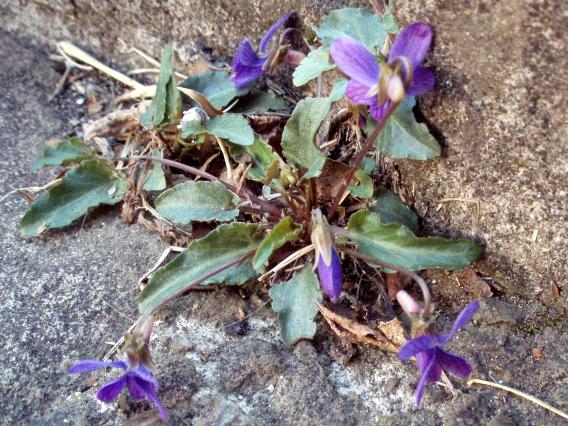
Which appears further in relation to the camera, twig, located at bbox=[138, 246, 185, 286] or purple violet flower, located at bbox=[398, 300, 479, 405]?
twig, located at bbox=[138, 246, 185, 286]

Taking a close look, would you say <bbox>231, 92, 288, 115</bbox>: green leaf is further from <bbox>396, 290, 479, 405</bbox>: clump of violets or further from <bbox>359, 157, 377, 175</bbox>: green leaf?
<bbox>396, 290, 479, 405</bbox>: clump of violets

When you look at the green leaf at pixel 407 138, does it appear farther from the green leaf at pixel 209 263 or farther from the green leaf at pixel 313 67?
the green leaf at pixel 209 263

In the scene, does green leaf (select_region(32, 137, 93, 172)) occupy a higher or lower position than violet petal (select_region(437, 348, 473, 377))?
lower

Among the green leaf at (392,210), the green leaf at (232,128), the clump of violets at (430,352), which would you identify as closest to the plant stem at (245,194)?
the green leaf at (232,128)

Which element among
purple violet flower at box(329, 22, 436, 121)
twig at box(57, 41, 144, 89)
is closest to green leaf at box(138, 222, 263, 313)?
purple violet flower at box(329, 22, 436, 121)

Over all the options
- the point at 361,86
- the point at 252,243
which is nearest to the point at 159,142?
the point at 252,243

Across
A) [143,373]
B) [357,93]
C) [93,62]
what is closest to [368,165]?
[357,93]

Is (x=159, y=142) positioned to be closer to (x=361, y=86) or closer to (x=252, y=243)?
(x=252, y=243)

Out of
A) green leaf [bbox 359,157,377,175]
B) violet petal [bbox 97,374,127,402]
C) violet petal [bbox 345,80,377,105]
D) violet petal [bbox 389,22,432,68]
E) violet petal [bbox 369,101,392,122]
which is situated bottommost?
violet petal [bbox 97,374,127,402]
